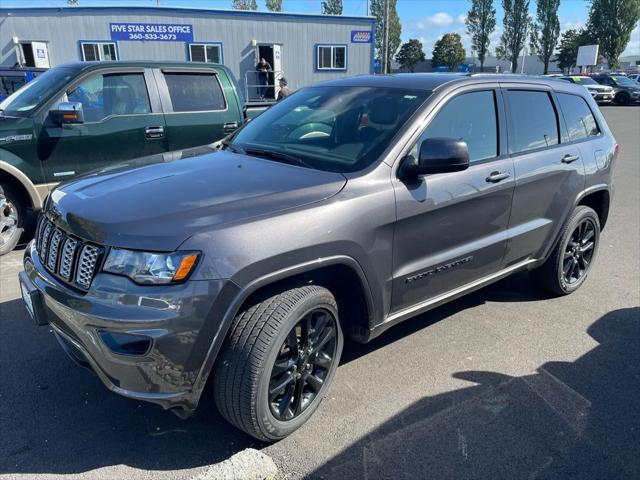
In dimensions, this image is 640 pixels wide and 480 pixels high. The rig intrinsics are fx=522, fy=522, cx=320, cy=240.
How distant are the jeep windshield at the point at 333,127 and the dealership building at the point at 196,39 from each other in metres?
21.1

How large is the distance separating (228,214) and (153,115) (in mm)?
4116

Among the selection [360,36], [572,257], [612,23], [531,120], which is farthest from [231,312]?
[612,23]

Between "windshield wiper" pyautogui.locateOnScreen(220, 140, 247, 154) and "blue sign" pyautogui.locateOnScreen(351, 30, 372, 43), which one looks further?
"blue sign" pyautogui.locateOnScreen(351, 30, 372, 43)

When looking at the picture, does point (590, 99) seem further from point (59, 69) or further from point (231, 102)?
point (59, 69)

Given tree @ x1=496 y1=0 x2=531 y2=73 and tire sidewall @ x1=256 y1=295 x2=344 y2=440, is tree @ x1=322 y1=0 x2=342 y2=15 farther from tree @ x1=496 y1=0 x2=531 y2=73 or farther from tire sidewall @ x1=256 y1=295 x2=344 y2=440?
tire sidewall @ x1=256 y1=295 x2=344 y2=440

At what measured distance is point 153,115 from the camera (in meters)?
5.99

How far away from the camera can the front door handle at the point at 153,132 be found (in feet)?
19.4

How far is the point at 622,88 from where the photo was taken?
29.2m

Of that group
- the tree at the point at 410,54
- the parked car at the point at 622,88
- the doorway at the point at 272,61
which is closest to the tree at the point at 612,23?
the tree at the point at 410,54

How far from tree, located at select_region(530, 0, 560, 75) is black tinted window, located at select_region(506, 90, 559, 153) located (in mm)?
68733

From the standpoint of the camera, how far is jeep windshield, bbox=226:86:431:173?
307 cm

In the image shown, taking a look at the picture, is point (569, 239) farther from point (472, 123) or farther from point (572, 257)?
point (472, 123)

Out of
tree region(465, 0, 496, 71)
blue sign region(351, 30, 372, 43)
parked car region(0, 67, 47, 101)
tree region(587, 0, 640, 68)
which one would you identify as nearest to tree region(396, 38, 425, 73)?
tree region(465, 0, 496, 71)

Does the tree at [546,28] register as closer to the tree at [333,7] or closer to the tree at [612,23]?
the tree at [612,23]
